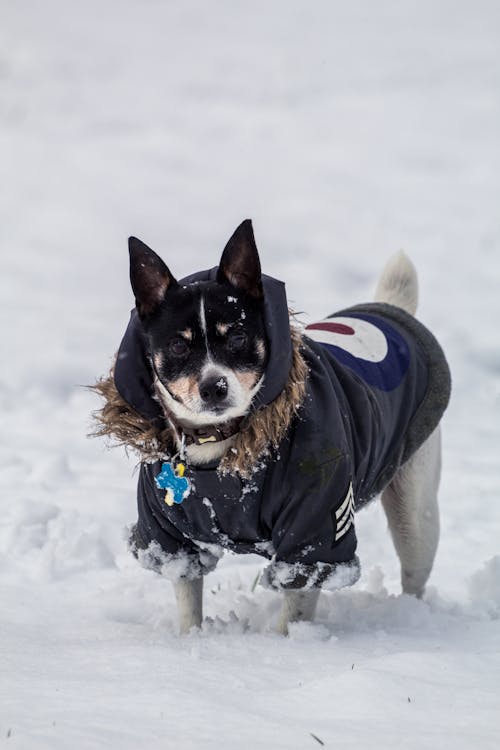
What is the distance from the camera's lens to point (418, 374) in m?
4.26

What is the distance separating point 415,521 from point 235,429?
5.03 ft

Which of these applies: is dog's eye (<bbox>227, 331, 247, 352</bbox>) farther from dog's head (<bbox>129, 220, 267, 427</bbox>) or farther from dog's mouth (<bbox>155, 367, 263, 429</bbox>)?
dog's mouth (<bbox>155, 367, 263, 429</bbox>)

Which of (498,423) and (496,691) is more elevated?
(496,691)

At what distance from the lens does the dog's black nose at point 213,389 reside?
9.81ft

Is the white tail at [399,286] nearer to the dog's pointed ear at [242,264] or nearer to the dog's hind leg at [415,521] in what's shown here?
the dog's hind leg at [415,521]

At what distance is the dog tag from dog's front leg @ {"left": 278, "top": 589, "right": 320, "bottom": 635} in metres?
0.59

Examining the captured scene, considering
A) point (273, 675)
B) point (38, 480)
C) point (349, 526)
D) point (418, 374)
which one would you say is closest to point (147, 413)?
point (349, 526)

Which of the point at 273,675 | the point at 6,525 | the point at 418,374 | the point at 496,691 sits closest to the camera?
the point at 496,691

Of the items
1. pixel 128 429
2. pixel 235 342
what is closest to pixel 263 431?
pixel 235 342

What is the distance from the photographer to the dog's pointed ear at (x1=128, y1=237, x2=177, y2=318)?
3.22m

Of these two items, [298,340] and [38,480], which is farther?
[38,480]

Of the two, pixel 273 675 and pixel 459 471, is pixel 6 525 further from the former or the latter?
pixel 459 471

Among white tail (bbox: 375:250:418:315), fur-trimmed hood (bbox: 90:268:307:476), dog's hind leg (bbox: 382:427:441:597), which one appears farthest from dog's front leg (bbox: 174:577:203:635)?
white tail (bbox: 375:250:418:315)

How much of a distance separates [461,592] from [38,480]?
10.4 ft
